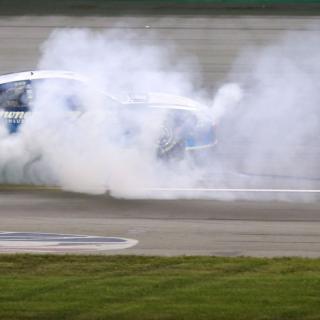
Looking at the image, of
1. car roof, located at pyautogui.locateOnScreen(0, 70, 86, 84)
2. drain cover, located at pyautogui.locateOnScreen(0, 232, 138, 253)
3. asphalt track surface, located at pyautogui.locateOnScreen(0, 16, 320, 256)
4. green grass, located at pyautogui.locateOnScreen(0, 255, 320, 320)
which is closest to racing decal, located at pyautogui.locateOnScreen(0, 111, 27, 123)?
car roof, located at pyautogui.locateOnScreen(0, 70, 86, 84)

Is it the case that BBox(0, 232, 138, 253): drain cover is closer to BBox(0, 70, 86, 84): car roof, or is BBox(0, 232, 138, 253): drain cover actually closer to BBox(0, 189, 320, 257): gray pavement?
BBox(0, 189, 320, 257): gray pavement

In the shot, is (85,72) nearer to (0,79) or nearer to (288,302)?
(0,79)

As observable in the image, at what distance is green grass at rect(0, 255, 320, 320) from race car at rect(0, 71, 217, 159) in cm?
504

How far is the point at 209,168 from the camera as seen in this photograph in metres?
17.5

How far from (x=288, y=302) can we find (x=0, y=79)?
9.18 meters

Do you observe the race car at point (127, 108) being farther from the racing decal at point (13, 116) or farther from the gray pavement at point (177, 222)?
the gray pavement at point (177, 222)

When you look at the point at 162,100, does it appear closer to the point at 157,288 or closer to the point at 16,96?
the point at 16,96

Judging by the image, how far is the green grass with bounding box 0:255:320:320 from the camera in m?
9.09

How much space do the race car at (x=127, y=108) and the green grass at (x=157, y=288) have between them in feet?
16.5

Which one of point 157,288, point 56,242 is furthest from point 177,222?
point 157,288

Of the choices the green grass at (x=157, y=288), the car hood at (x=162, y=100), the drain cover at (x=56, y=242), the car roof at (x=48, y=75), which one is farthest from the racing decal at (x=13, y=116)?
the green grass at (x=157, y=288)

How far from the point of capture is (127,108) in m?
16.7

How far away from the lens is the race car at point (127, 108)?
1666 cm

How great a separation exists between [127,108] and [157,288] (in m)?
7.01
